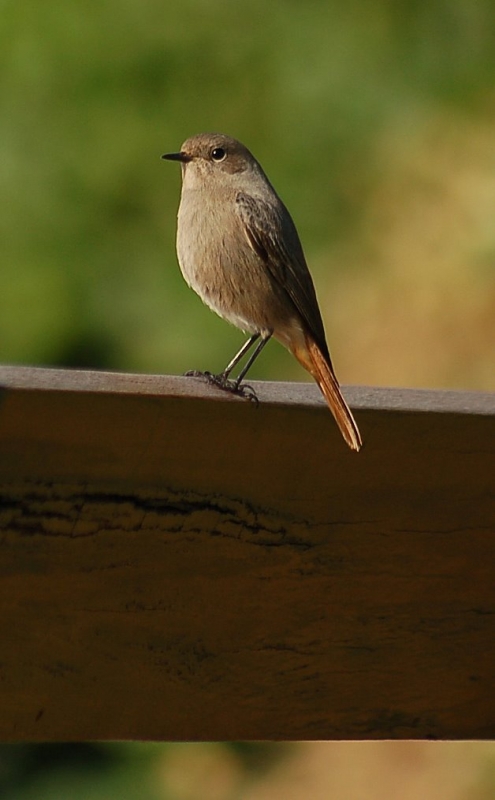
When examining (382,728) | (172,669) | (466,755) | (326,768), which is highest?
(172,669)

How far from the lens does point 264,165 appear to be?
6.82m

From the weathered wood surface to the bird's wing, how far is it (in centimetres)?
163

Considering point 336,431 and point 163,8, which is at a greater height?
point 336,431

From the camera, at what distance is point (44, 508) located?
1.82 m

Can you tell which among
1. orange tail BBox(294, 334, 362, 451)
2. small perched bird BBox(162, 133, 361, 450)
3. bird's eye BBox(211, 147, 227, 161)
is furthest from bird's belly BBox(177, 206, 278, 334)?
orange tail BBox(294, 334, 362, 451)

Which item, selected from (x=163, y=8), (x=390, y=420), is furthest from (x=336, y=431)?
(x=163, y=8)

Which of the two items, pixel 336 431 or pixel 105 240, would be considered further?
pixel 105 240

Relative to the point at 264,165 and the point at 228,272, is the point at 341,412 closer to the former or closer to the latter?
the point at 228,272

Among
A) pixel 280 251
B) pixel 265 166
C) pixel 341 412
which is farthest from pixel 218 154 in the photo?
pixel 265 166

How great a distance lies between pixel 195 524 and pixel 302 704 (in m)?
0.32

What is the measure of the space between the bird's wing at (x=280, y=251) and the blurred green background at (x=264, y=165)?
2077 millimetres

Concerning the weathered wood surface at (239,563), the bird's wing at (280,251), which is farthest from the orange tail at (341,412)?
the bird's wing at (280,251)

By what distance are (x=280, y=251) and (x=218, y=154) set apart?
468 mm

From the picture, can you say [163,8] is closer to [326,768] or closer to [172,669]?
[326,768]
